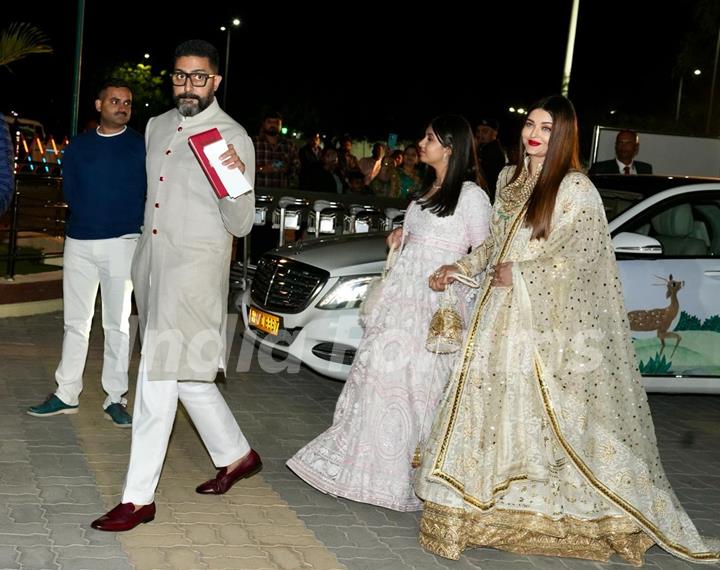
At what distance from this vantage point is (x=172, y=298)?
5.46m

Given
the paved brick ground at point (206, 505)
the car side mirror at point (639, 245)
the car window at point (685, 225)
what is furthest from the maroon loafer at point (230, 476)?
A: the car window at point (685, 225)

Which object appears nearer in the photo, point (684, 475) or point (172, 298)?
point (172, 298)

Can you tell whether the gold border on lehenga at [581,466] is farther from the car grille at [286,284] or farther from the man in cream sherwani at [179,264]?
the car grille at [286,284]

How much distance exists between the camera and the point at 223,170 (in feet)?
17.2

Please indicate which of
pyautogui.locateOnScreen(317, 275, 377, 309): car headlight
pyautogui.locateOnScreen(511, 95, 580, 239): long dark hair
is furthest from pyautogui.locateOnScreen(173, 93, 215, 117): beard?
pyautogui.locateOnScreen(317, 275, 377, 309): car headlight

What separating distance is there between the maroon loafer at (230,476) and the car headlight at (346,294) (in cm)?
258

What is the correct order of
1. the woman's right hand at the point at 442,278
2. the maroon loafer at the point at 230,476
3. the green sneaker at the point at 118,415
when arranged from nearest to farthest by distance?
the woman's right hand at the point at 442,278 < the maroon loafer at the point at 230,476 < the green sneaker at the point at 118,415

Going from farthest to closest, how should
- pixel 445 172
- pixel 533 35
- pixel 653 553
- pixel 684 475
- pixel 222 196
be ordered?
pixel 533 35
pixel 684 475
pixel 445 172
pixel 653 553
pixel 222 196

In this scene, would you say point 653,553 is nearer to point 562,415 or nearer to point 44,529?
point 562,415

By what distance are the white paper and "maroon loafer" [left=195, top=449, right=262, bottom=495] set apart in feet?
5.08

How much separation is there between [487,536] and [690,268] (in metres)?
4.07

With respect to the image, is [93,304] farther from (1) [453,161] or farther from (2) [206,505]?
(1) [453,161]

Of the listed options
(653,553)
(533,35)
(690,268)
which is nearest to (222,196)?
(653,553)

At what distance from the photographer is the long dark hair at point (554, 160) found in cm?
540
